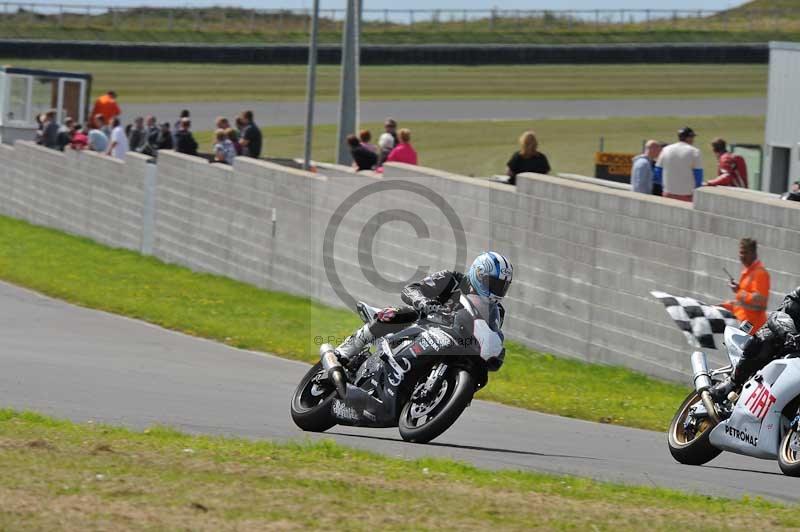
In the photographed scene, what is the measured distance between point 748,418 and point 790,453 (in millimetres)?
378

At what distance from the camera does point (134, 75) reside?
2175 inches

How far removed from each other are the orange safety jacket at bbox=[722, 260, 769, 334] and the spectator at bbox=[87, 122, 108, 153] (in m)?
20.8

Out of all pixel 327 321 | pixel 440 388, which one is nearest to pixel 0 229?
pixel 327 321

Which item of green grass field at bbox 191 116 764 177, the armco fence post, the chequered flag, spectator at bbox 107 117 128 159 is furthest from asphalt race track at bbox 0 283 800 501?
green grass field at bbox 191 116 764 177

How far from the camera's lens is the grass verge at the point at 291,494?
23.0 ft

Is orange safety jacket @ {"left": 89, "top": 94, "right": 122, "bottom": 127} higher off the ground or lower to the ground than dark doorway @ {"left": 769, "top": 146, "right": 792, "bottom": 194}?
higher

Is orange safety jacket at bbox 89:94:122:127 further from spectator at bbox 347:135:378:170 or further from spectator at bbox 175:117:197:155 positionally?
spectator at bbox 347:135:378:170

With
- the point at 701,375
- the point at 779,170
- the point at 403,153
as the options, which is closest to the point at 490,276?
the point at 701,375

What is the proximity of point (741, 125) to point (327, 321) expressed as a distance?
29.7 meters

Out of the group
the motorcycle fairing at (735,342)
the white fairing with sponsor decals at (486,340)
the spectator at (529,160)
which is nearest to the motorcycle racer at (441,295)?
the white fairing with sponsor decals at (486,340)

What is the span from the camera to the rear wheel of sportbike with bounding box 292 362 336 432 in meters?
10.9

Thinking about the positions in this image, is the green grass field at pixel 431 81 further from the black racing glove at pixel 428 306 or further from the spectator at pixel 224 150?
the black racing glove at pixel 428 306

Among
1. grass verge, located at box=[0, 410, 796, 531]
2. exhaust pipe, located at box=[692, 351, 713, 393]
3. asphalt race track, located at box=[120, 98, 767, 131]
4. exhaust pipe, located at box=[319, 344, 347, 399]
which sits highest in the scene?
asphalt race track, located at box=[120, 98, 767, 131]
